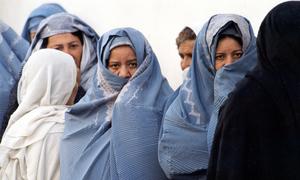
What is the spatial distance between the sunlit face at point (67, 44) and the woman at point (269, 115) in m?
1.73

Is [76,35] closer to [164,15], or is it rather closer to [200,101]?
[164,15]

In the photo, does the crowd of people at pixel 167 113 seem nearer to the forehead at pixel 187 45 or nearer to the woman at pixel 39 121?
the woman at pixel 39 121

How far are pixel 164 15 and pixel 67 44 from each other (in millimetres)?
600

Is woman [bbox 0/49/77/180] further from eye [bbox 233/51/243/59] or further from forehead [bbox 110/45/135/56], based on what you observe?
eye [bbox 233/51/243/59]

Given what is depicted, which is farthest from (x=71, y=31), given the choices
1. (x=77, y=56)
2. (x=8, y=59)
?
(x=8, y=59)

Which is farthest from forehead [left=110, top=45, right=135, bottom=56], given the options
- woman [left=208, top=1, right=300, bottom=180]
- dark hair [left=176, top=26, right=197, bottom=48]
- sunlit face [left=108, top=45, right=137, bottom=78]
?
woman [left=208, top=1, right=300, bottom=180]

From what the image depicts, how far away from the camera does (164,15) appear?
3881 mm


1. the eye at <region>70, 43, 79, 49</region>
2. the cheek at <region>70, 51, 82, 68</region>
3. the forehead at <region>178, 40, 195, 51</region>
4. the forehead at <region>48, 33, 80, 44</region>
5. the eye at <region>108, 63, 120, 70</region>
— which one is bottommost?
the cheek at <region>70, 51, 82, 68</region>

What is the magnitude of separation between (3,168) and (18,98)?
38cm

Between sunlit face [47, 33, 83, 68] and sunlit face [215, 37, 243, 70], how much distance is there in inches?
47.3

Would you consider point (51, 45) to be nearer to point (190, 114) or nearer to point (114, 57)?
point (114, 57)

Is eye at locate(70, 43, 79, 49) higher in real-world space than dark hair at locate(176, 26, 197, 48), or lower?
lower

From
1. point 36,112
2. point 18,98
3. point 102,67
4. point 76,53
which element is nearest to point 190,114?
point 102,67

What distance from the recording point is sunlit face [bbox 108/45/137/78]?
2887 millimetres
